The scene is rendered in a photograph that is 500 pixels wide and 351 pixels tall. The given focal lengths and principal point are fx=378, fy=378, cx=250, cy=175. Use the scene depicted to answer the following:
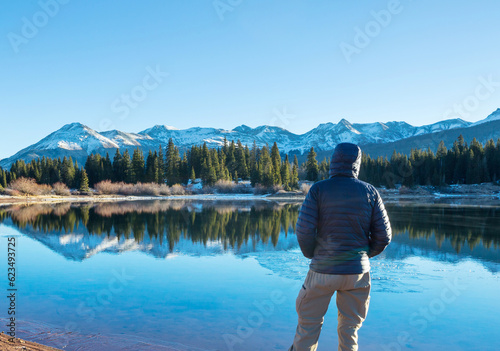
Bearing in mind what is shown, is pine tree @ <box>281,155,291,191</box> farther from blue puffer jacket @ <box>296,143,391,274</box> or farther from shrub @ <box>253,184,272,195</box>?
blue puffer jacket @ <box>296,143,391,274</box>

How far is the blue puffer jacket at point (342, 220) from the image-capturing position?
3.36 metres

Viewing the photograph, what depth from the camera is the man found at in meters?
3.36

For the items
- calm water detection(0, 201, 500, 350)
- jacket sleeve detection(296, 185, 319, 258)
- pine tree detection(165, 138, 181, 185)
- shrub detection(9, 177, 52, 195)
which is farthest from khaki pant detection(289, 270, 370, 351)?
pine tree detection(165, 138, 181, 185)

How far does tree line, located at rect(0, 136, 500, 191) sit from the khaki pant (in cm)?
5890

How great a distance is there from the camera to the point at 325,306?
3.45 m

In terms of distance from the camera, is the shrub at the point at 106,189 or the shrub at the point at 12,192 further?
→ the shrub at the point at 106,189

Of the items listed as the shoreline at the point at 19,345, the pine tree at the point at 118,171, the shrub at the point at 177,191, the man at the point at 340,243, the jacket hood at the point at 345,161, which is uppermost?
the pine tree at the point at 118,171

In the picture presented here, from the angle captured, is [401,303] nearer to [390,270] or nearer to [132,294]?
[390,270]

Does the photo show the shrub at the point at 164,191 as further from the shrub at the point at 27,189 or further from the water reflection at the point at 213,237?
the water reflection at the point at 213,237

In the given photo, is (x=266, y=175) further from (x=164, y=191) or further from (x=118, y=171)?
(x=118, y=171)

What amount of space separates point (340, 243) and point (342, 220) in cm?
21

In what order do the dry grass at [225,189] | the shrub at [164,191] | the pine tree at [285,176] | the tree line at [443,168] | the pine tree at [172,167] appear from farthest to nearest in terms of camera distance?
the tree line at [443,168]
the pine tree at [172,167]
the pine tree at [285,176]
the dry grass at [225,189]
the shrub at [164,191]

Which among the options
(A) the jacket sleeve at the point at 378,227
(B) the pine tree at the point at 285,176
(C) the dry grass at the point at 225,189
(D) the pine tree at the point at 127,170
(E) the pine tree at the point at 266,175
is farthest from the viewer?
(D) the pine tree at the point at 127,170

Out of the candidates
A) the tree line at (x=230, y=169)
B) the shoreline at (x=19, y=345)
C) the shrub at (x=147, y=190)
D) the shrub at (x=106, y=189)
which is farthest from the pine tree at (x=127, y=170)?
the shoreline at (x=19, y=345)
